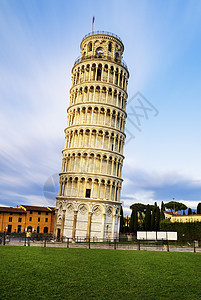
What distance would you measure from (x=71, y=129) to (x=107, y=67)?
1476 centimetres

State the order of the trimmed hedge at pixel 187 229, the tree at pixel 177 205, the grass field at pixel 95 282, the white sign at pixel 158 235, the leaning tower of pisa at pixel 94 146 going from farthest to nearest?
1. the tree at pixel 177 205
2. the leaning tower of pisa at pixel 94 146
3. the trimmed hedge at pixel 187 229
4. the white sign at pixel 158 235
5. the grass field at pixel 95 282

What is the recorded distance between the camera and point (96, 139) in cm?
4809

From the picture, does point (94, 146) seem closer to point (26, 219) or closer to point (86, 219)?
point (86, 219)

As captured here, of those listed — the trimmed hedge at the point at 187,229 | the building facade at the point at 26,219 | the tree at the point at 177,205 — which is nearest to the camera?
the trimmed hedge at the point at 187,229

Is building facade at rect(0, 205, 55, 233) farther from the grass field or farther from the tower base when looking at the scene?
the grass field

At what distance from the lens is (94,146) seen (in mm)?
48281

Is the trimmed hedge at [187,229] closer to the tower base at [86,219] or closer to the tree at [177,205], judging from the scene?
the tower base at [86,219]

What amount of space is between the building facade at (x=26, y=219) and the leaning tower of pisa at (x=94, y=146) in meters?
33.8

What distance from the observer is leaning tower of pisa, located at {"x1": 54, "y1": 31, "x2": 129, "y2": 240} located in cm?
4547

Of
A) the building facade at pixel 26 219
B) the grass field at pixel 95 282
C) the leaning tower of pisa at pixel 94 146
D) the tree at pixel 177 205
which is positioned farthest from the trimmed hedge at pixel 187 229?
the tree at pixel 177 205

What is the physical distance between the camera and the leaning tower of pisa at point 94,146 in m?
45.5

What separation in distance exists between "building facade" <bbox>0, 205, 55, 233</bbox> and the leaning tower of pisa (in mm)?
33795

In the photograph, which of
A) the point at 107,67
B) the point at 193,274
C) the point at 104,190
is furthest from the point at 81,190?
the point at 193,274

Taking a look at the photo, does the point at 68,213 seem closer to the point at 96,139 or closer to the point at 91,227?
the point at 91,227
